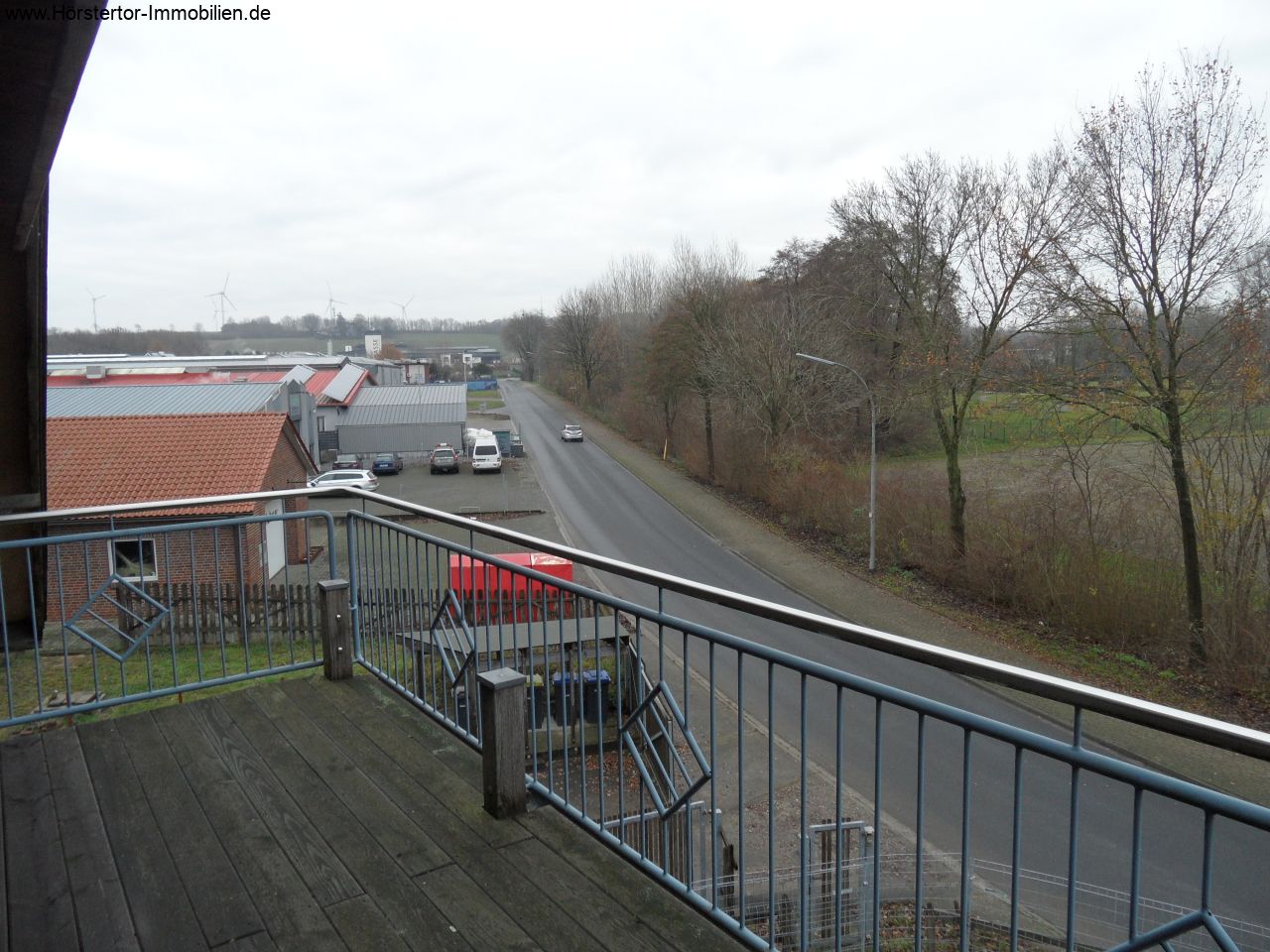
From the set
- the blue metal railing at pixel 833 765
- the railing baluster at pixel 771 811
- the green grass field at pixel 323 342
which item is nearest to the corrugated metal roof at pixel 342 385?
the blue metal railing at pixel 833 765

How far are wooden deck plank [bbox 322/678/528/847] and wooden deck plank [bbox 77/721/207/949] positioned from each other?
872mm

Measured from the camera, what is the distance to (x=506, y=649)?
3.89m

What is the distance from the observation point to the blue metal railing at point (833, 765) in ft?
5.15

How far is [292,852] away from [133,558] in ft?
36.1

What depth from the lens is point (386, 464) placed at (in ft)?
138

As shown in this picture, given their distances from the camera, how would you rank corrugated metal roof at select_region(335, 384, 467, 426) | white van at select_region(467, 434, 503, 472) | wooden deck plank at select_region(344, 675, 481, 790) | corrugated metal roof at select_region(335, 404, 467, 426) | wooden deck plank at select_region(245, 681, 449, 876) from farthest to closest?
1. corrugated metal roof at select_region(335, 384, 467, 426)
2. corrugated metal roof at select_region(335, 404, 467, 426)
3. white van at select_region(467, 434, 503, 472)
4. wooden deck plank at select_region(344, 675, 481, 790)
5. wooden deck plank at select_region(245, 681, 449, 876)

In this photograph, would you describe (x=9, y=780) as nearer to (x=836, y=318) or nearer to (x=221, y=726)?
(x=221, y=726)

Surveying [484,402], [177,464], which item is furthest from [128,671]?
[484,402]

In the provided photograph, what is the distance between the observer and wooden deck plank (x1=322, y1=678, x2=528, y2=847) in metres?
2.99

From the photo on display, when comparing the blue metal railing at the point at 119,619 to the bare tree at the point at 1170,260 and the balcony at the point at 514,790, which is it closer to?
the balcony at the point at 514,790

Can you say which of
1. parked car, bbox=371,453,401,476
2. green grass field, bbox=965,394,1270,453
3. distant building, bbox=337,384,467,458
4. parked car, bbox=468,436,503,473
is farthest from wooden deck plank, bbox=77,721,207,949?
distant building, bbox=337,384,467,458

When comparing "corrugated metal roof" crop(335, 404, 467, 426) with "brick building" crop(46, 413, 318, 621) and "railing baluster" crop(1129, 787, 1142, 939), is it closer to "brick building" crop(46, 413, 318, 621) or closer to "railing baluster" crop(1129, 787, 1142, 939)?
"brick building" crop(46, 413, 318, 621)

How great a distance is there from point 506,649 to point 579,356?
2540 inches

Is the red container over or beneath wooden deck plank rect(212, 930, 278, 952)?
over
